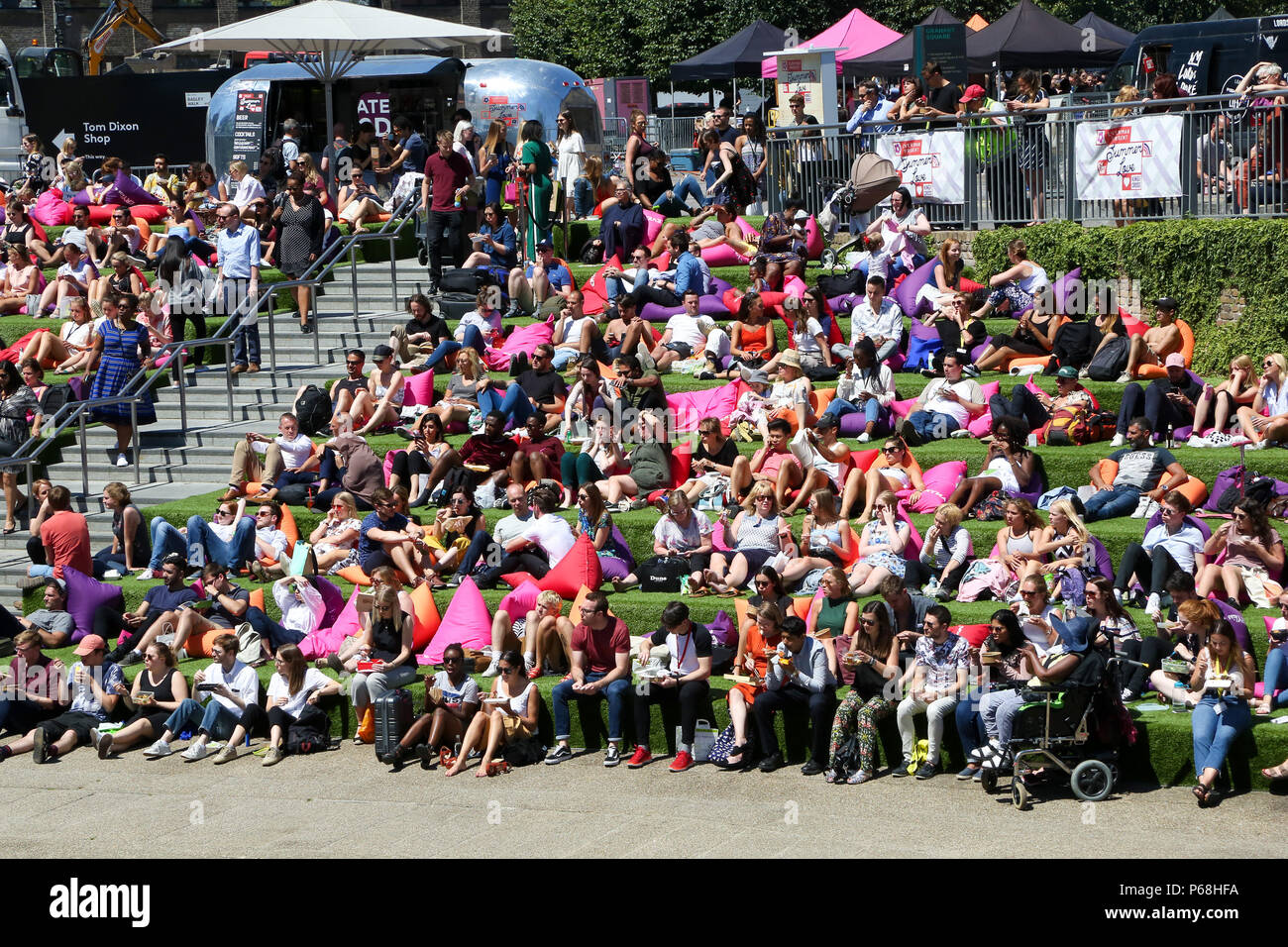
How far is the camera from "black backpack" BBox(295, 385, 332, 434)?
17.1 metres

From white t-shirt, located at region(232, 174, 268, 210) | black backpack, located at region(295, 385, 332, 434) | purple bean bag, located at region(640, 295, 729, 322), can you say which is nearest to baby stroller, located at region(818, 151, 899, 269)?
purple bean bag, located at region(640, 295, 729, 322)

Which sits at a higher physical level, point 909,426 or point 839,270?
point 839,270

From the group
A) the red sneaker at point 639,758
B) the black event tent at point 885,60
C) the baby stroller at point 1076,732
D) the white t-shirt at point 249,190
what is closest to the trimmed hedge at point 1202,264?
the baby stroller at point 1076,732

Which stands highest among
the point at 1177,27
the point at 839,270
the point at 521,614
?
the point at 1177,27

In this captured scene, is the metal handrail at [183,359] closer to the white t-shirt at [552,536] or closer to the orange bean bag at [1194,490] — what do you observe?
the white t-shirt at [552,536]

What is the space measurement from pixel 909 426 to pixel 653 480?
2.35 m

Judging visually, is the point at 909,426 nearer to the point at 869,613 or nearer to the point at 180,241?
the point at 869,613

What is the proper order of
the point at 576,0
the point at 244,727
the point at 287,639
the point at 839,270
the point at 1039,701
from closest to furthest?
the point at 1039,701, the point at 244,727, the point at 287,639, the point at 839,270, the point at 576,0

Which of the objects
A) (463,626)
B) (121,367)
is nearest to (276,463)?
(121,367)

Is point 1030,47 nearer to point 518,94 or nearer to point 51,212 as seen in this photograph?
point 518,94

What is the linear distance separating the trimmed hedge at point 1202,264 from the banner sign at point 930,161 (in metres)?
1.29

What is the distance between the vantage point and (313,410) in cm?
1714

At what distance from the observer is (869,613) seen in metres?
11.7

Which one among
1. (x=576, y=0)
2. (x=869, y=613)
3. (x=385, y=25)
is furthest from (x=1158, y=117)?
(x=576, y=0)
